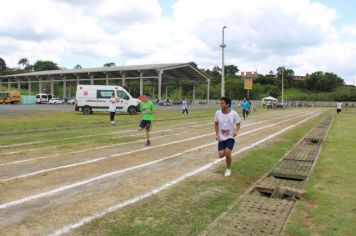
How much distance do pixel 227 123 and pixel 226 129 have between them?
0.12m

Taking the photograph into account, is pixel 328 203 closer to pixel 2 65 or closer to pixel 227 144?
pixel 227 144

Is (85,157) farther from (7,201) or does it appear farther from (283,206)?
(283,206)

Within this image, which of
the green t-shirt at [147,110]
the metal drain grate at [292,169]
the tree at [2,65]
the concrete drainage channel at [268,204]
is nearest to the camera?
the concrete drainage channel at [268,204]

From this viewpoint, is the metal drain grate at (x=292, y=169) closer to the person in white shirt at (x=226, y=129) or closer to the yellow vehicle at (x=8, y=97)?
the person in white shirt at (x=226, y=129)

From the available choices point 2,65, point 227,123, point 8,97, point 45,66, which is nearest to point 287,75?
point 45,66

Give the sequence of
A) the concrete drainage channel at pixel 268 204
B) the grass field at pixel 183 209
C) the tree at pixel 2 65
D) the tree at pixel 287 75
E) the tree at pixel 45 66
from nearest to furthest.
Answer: the grass field at pixel 183 209 < the concrete drainage channel at pixel 268 204 < the tree at pixel 2 65 < the tree at pixel 45 66 < the tree at pixel 287 75

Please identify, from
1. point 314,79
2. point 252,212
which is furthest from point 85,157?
point 314,79

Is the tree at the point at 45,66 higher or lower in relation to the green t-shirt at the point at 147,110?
higher

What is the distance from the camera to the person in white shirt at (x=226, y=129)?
8.67m

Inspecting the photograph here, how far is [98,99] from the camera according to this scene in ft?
111

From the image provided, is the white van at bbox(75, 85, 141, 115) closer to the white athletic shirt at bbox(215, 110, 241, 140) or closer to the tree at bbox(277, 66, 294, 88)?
the white athletic shirt at bbox(215, 110, 241, 140)

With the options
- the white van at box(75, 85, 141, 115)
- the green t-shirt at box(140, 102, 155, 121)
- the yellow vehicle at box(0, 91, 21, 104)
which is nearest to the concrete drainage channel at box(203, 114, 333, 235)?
the green t-shirt at box(140, 102, 155, 121)

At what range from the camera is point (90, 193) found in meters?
6.86

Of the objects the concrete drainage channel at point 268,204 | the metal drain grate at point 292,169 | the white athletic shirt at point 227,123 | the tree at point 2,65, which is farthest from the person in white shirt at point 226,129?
the tree at point 2,65
